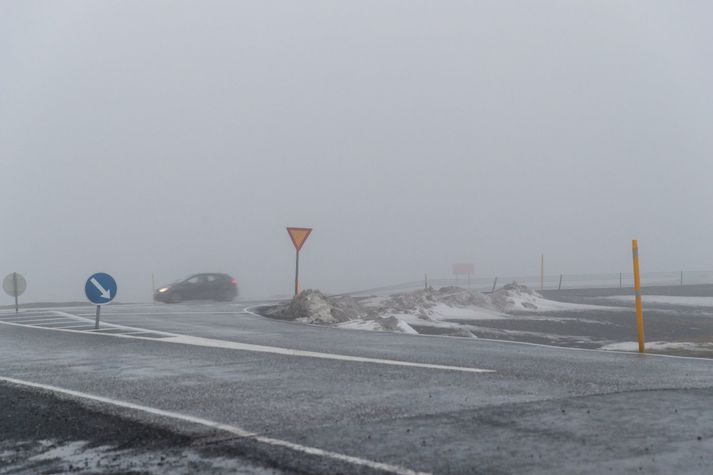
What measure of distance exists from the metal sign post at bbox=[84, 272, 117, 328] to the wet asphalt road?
12.4 feet

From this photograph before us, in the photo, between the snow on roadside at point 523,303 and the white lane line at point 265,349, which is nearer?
the white lane line at point 265,349

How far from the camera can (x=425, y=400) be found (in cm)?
648

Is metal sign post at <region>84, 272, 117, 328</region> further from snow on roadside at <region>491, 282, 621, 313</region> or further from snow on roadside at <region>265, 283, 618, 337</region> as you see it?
snow on roadside at <region>491, 282, 621, 313</region>

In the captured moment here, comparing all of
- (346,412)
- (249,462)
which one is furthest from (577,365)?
(249,462)

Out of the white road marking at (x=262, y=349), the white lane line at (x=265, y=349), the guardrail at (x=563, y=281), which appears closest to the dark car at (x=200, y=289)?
the guardrail at (x=563, y=281)

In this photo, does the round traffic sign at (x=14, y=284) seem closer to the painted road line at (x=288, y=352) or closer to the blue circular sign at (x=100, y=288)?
the blue circular sign at (x=100, y=288)

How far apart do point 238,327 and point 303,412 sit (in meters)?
10.7

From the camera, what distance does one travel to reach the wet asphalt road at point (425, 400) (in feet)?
14.8

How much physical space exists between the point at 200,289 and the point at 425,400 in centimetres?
3205

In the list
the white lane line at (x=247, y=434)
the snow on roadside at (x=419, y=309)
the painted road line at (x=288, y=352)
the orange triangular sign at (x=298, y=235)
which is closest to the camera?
the white lane line at (x=247, y=434)

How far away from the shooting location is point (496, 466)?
14.0ft

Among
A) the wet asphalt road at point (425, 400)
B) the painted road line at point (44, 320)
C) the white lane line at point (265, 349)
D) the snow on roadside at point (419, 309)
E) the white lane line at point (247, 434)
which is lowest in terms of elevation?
the white lane line at point (247, 434)

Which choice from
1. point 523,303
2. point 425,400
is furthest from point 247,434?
point 523,303

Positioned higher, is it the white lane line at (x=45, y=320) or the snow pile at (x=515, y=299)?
the snow pile at (x=515, y=299)
